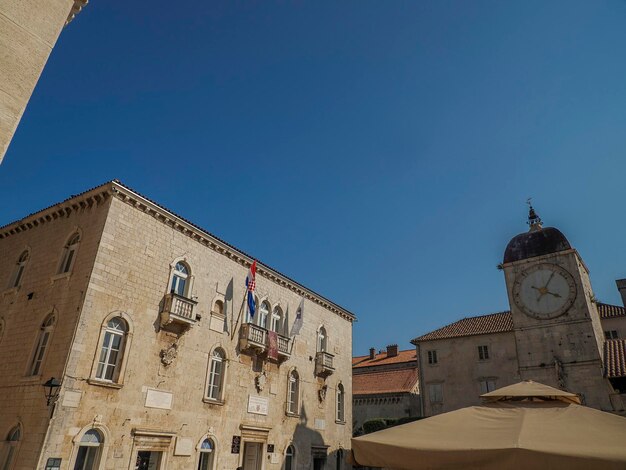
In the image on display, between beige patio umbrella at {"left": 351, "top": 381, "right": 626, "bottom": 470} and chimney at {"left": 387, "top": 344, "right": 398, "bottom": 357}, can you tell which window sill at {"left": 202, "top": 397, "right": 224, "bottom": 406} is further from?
chimney at {"left": 387, "top": 344, "right": 398, "bottom": 357}

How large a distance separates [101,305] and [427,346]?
2762 centimetres

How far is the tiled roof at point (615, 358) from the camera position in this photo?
1938 centimetres

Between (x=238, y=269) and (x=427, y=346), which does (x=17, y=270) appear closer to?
(x=238, y=269)

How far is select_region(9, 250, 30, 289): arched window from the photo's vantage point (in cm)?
1792

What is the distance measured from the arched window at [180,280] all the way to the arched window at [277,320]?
20.2 feet

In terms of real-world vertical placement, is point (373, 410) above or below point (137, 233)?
below

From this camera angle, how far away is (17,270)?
18.3m

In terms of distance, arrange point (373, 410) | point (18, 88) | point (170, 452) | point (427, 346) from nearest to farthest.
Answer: point (18, 88), point (170, 452), point (427, 346), point (373, 410)

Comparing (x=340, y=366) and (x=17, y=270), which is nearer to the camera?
(x=17, y=270)

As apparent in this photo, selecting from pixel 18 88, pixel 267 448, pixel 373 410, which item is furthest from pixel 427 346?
pixel 18 88

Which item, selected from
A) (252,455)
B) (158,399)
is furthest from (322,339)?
(158,399)

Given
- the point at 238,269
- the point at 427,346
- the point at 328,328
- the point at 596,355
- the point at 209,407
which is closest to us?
the point at 209,407

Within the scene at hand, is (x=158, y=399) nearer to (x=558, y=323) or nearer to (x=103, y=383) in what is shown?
(x=103, y=383)

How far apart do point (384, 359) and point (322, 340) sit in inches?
810
